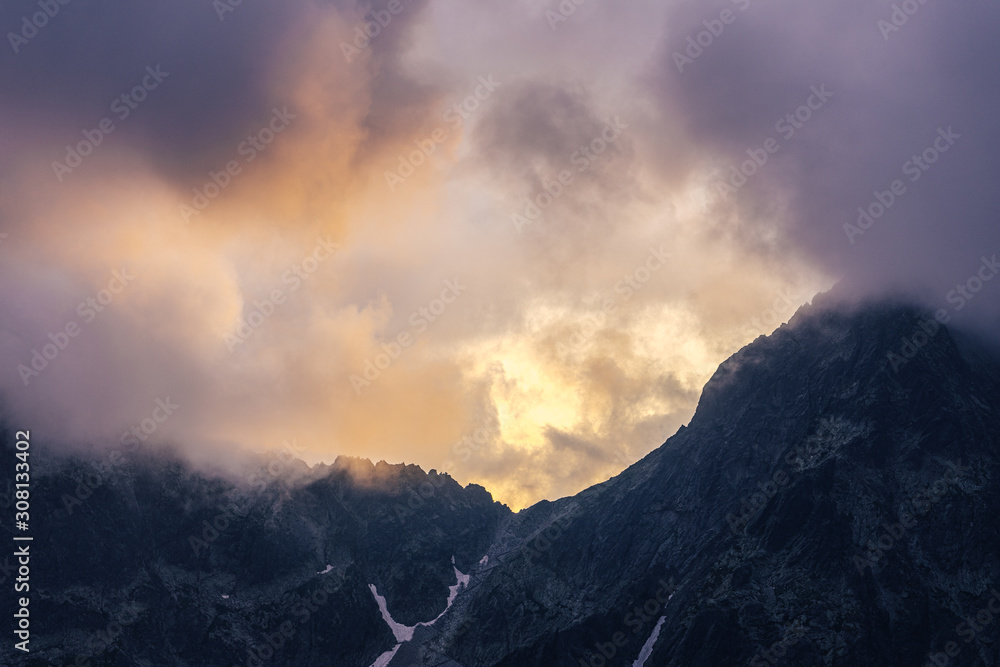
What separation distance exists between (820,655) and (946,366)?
309 feet

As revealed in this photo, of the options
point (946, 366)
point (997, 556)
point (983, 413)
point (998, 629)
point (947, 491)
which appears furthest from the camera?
point (946, 366)

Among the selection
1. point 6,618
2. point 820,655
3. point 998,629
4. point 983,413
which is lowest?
point 998,629

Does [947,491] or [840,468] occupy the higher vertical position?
[840,468]

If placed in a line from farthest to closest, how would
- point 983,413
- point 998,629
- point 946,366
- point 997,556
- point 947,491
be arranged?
point 946,366, point 983,413, point 947,491, point 997,556, point 998,629

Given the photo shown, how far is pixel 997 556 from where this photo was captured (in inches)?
6181

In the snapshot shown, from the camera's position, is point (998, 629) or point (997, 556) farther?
point (997, 556)

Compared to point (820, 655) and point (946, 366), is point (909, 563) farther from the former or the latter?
point (946, 366)

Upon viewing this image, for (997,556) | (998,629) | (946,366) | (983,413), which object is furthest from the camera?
(946,366)

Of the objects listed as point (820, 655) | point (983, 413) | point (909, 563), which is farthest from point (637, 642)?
point (983, 413)

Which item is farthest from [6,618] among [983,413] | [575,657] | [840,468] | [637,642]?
[983,413]

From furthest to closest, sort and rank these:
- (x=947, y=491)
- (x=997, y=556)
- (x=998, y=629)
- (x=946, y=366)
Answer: (x=946, y=366) < (x=947, y=491) < (x=997, y=556) < (x=998, y=629)

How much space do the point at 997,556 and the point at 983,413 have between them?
42738mm

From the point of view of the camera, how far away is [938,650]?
14850cm

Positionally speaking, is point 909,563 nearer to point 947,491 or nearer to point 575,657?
point 947,491
